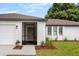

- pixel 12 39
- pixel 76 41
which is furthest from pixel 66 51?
pixel 12 39

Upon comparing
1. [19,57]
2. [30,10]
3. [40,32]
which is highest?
[30,10]

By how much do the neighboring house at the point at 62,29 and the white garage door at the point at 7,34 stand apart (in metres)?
2.11

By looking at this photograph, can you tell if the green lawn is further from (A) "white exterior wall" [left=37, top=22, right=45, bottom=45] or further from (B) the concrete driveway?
(A) "white exterior wall" [left=37, top=22, right=45, bottom=45]

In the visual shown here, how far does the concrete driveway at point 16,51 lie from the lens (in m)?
19.3

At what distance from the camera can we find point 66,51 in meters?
19.2

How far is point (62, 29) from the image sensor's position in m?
19.8

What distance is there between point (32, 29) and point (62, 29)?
5.89 ft

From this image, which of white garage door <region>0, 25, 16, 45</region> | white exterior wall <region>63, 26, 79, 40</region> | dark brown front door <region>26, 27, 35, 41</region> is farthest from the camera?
dark brown front door <region>26, 27, 35, 41</region>

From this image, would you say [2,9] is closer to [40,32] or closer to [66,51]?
[40,32]

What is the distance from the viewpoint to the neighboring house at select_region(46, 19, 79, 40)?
1936cm

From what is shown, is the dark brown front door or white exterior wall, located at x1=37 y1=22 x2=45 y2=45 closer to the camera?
white exterior wall, located at x1=37 y1=22 x2=45 y2=45

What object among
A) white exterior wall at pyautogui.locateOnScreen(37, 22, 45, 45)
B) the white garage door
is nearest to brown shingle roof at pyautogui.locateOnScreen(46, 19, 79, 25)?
white exterior wall at pyautogui.locateOnScreen(37, 22, 45, 45)

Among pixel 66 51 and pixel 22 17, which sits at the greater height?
pixel 22 17

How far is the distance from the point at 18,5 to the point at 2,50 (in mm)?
2750
